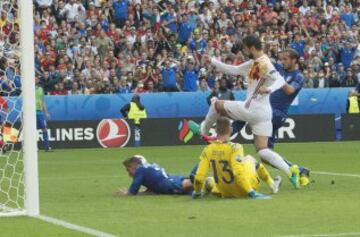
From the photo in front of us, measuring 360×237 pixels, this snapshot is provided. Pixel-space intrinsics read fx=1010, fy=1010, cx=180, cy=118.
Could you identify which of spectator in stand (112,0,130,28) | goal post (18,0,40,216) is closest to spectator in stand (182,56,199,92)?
spectator in stand (112,0,130,28)

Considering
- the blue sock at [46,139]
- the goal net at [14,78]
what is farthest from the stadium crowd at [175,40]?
the goal net at [14,78]

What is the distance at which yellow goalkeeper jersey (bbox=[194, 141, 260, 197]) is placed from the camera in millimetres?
12375

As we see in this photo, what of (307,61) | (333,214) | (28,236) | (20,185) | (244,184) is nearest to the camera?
(28,236)

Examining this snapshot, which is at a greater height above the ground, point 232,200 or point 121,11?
point 121,11

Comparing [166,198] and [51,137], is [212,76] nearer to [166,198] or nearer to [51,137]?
[51,137]

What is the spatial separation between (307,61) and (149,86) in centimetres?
592

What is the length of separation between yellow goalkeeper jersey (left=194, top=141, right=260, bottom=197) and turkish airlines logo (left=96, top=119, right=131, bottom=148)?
16.7 metres

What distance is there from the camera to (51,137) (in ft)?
95.7

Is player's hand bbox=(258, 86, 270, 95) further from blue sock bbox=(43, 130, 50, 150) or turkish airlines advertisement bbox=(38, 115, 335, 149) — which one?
turkish airlines advertisement bbox=(38, 115, 335, 149)

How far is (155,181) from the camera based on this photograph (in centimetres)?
1348

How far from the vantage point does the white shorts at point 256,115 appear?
46.7 ft

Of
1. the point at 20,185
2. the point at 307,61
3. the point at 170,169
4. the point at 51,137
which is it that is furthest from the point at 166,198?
the point at 307,61

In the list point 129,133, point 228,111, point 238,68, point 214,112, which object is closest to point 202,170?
point 228,111

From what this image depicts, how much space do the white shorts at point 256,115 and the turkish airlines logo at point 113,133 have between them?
1503 cm
